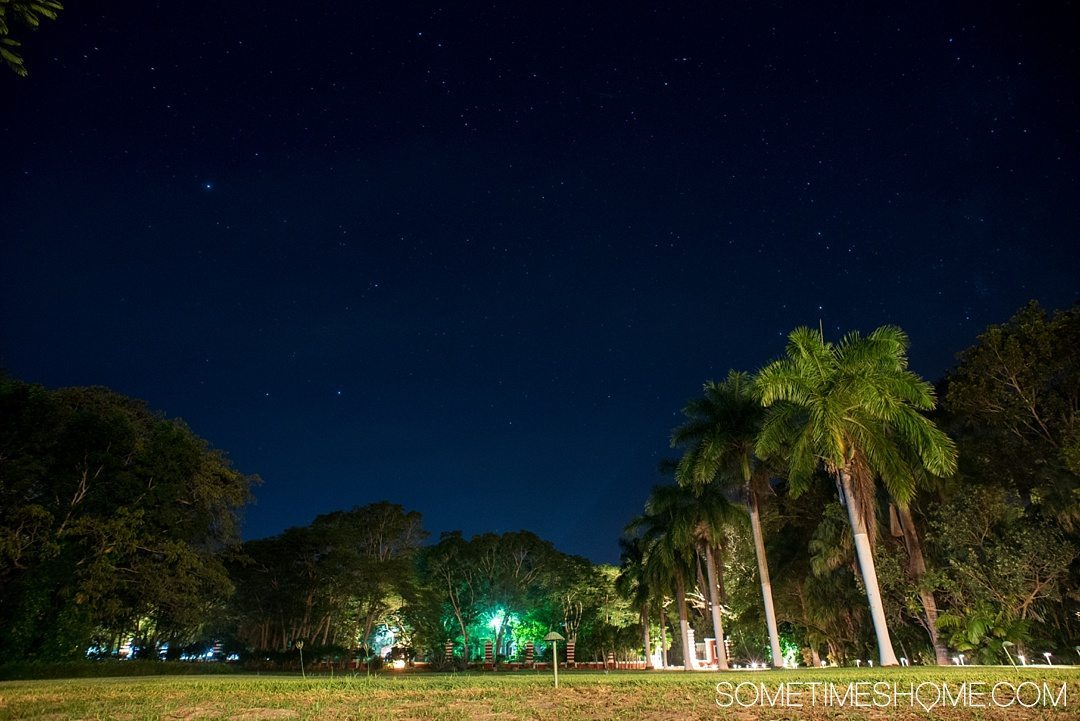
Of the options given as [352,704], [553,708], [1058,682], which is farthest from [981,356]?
[352,704]

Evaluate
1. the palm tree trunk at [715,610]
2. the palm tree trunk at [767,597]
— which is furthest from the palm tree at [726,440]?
the palm tree trunk at [715,610]

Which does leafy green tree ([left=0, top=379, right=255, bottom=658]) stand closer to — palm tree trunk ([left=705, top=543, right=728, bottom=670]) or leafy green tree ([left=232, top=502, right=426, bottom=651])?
leafy green tree ([left=232, top=502, right=426, bottom=651])

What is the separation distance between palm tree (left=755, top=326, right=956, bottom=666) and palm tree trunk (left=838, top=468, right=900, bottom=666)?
35 mm

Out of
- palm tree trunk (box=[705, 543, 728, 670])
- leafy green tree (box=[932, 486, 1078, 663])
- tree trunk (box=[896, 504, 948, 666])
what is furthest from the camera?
palm tree trunk (box=[705, 543, 728, 670])

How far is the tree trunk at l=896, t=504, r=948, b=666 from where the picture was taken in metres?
25.0

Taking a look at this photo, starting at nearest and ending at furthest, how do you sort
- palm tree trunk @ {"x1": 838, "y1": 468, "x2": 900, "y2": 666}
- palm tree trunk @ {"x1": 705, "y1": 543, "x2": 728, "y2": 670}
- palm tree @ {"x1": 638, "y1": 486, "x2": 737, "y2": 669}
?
1. palm tree trunk @ {"x1": 838, "y1": 468, "x2": 900, "y2": 666}
2. palm tree trunk @ {"x1": 705, "y1": 543, "x2": 728, "y2": 670}
3. palm tree @ {"x1": 638, "y1": 486, "x2": 737, "y2": 669}

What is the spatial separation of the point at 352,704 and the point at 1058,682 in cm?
1370

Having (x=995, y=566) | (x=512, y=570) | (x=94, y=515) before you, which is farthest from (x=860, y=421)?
(x=512, y=570)

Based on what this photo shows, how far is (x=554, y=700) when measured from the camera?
1217 cm

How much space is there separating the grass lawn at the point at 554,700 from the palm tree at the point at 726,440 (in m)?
14.4

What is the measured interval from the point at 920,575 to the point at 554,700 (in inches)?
781

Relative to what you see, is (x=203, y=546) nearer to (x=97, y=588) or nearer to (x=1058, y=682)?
(x=97, y=588)

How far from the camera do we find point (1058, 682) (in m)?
12.6

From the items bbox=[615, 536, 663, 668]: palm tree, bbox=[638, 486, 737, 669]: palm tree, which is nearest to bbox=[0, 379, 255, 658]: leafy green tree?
bbox=[638, 486, 737, 669]: palm tree
